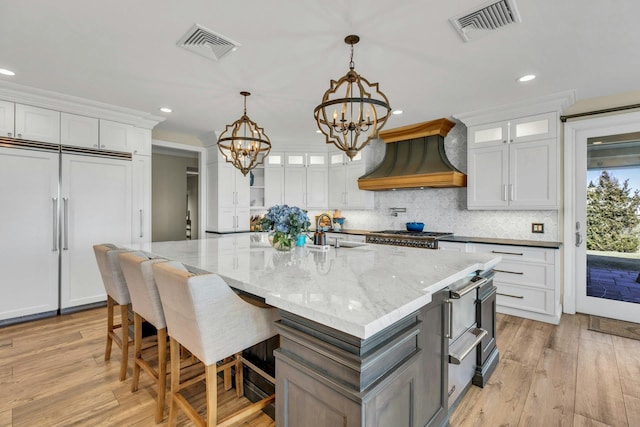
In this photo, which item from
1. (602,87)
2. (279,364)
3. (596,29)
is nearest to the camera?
(279,364)

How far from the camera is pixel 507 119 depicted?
3826 mm

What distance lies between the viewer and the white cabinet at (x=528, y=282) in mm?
3404

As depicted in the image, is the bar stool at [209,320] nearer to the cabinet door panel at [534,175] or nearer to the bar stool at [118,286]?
the bar stool at [118,286]

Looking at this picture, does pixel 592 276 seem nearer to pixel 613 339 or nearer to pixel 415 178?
pixel 613 339

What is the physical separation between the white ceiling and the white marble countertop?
1.67 meters

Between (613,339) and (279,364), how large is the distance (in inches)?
138

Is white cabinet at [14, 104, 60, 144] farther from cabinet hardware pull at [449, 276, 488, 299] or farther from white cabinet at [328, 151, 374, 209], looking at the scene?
cabinet hardware pull at [449, 276, 488, 299]

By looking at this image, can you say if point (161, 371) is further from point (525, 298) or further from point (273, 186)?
point (273, 186)

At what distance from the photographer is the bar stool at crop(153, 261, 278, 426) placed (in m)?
1.35

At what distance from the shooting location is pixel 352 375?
1.06 m

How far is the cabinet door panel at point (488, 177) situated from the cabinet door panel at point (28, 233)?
5252mm

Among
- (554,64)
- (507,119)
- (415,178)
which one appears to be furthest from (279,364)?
(507,119)

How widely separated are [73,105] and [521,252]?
5639 mm

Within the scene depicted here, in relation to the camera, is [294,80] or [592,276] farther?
[592,276]
